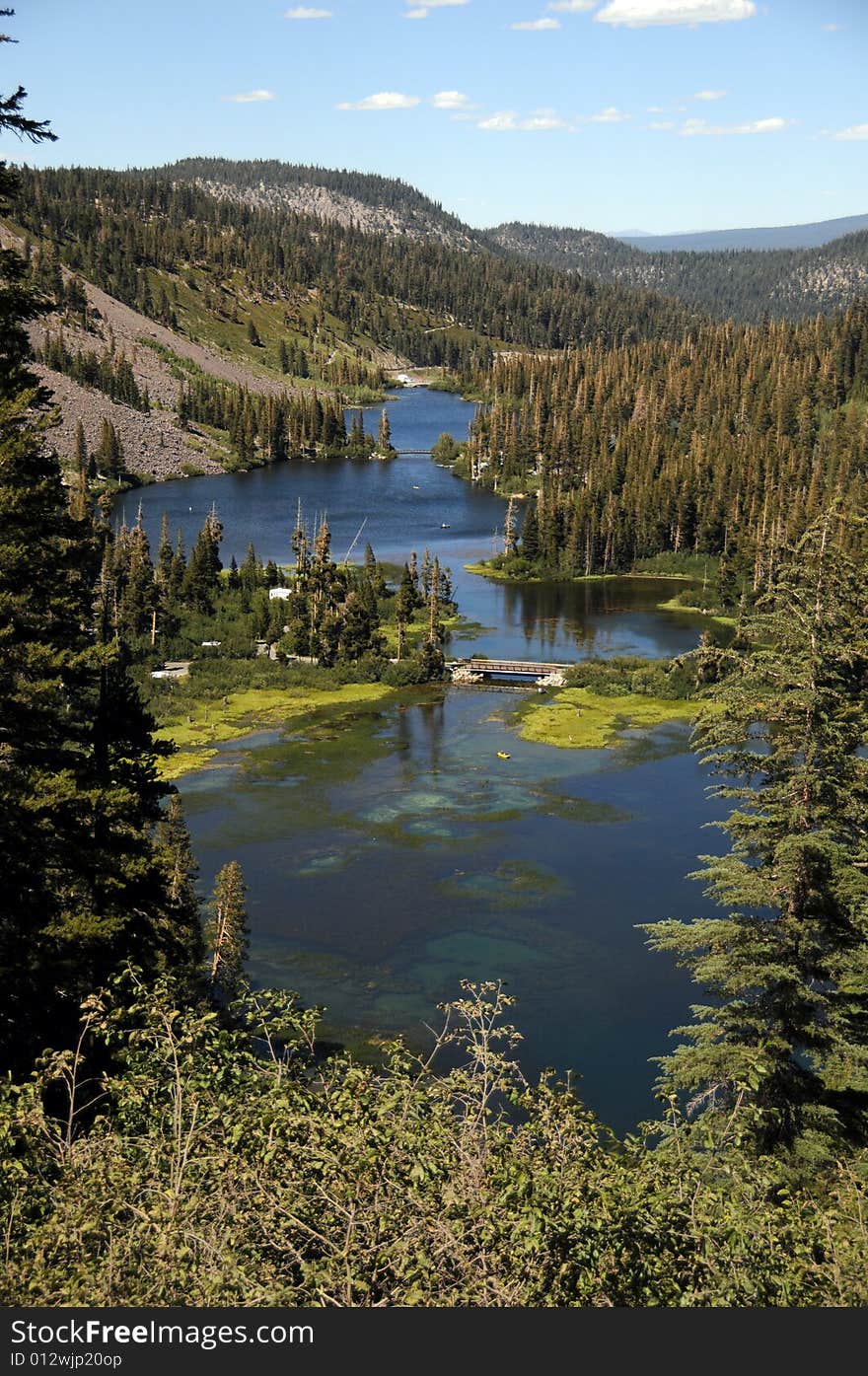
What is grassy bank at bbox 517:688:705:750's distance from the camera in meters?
81.5

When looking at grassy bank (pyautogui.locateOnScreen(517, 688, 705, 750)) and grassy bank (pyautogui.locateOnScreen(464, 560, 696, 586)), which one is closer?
grassy bank (pyautogui.locateOnScreen(517, 688, 705, 750))

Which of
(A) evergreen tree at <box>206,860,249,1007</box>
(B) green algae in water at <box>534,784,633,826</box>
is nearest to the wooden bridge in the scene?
(B) green algae in water at <box>534,784,633,826</box>

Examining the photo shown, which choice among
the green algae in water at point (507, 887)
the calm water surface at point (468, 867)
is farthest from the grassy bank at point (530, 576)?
the green algae in water at point (507, 887)

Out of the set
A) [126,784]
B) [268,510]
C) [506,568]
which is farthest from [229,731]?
[268,510]

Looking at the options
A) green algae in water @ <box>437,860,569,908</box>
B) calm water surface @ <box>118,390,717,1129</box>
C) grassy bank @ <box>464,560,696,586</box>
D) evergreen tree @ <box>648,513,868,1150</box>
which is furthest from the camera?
grassy bank @ <box>464,560,696,586</box>

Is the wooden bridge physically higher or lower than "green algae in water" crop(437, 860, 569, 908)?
higher

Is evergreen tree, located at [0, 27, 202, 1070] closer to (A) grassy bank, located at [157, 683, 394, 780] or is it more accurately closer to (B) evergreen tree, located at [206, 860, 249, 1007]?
(B) evergreen tree, located at [206, 860, 249, 1007]

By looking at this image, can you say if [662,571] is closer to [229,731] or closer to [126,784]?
[229,731]

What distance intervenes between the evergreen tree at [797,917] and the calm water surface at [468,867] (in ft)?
47.3

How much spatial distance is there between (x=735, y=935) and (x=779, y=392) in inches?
7170

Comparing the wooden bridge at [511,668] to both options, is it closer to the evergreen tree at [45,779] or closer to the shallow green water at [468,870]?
the shallow green water at [468,870]

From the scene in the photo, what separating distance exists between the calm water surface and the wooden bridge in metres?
5.04

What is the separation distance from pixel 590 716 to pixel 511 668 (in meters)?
12.3

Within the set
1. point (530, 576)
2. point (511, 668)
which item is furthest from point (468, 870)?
point (530, 576)
